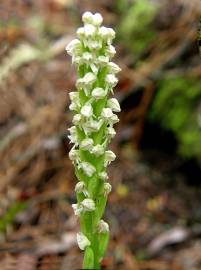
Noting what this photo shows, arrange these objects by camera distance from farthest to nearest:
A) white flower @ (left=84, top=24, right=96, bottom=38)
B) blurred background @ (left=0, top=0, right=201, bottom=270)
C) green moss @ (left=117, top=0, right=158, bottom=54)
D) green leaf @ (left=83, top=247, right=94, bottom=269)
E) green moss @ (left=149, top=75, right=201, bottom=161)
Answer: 1. green moss @ (left=117, top=0, right=158, bottom=54)
2. green moss @ (left=149, top=75, right=201, bottom=161)
3. blurred background @ (left=0, top=0, right=201, bottom=270)
4. green leaf @ (left=83, top=247, right=94, bottom=269)
5. white flower @ (left=84, top=24, right=96, bottom=38)

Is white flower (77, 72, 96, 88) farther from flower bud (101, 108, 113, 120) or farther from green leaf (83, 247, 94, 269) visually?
green leaf (83, 247, 94, 269)

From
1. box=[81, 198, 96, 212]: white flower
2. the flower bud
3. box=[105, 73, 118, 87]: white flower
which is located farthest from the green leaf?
box=[105, 73, 118, 87]: white flower

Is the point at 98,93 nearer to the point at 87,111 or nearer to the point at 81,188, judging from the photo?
the point at 87,111

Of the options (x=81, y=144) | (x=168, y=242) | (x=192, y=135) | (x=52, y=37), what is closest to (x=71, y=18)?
(x=52, y=37)

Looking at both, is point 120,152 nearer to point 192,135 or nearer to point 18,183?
point 192,135

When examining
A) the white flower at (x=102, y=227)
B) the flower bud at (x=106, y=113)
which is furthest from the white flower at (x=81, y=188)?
the flower bud at (x=106, y=113)

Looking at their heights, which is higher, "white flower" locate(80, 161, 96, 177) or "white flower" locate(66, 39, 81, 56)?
"white flower" locate(66, 39, 81, 56)

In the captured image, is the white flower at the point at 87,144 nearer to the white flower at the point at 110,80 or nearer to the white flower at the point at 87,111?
the white flower at the point at 87,111
